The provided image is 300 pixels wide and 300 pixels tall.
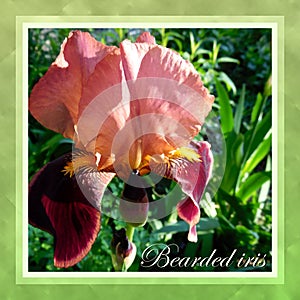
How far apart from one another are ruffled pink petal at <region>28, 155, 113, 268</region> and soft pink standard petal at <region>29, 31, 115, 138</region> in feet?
0.55

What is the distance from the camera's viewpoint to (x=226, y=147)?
1.89 meters

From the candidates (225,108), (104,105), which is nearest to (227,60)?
(225,108)

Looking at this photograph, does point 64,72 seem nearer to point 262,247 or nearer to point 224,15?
point 224,15

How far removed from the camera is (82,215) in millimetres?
1605

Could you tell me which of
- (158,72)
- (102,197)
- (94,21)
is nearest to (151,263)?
(102,197)

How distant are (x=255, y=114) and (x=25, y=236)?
3.31 ft

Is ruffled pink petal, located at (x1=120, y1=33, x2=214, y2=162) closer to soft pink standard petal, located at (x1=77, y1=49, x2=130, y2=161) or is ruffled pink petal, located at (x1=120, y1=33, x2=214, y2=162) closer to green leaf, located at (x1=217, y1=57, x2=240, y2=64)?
soft pink standard petal, located at (x1=77, y1=49, x2=130, y2=161)

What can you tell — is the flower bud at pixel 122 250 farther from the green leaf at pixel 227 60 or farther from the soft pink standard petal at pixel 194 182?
the green leaf at pixel 227 60

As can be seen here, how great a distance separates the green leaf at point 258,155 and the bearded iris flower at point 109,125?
1.26 ft

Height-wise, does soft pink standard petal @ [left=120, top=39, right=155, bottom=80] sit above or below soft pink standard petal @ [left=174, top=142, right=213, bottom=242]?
above

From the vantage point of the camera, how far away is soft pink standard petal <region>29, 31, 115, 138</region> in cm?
154

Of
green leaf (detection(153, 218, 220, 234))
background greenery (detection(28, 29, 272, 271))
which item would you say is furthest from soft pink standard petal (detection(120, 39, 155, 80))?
green leaf (detection(153, 218, 220, 234))

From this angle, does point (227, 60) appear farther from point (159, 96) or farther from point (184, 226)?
point (184, 226)

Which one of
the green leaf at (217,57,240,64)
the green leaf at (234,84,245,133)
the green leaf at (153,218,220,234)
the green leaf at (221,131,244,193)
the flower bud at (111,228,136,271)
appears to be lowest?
the flower bud at (111,228,136,271)
